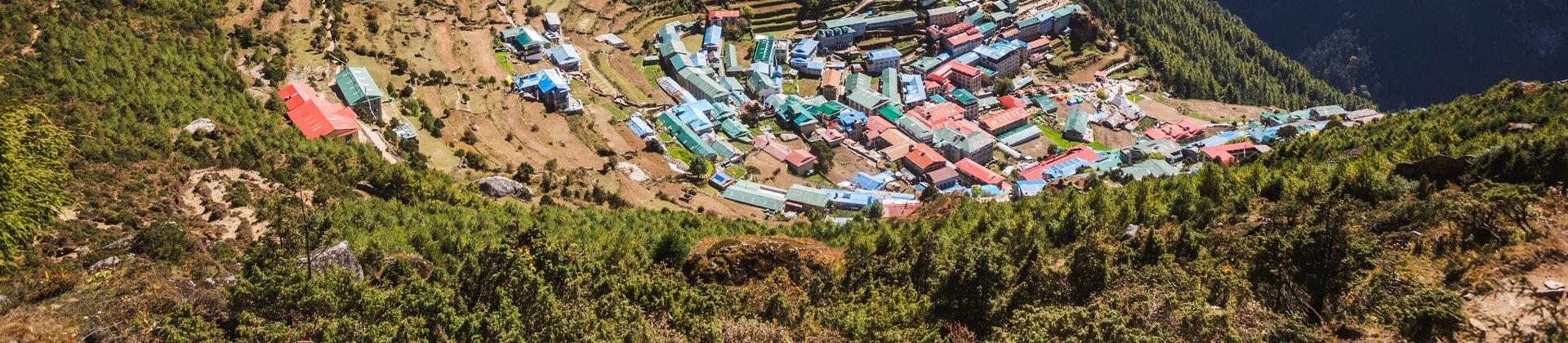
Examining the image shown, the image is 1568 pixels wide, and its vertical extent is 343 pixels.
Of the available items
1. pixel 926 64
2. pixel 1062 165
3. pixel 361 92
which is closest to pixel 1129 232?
pixel 1062 165

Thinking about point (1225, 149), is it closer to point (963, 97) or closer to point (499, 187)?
point (963, 97)

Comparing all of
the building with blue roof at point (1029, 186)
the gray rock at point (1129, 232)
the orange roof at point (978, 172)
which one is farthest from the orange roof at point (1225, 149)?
the gray rock at point (1129, 232)

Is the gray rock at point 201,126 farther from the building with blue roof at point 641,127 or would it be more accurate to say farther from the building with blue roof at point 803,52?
the building with blue roof at point 803,52

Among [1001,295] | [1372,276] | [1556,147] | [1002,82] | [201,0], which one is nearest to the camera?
[1372,276]

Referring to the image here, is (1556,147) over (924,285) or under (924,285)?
over

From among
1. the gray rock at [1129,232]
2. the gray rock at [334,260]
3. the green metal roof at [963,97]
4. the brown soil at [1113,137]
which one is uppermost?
the gray rock at [1129,232]

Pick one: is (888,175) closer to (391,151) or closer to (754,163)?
(754,163)

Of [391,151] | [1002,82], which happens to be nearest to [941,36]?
[1002,82]
